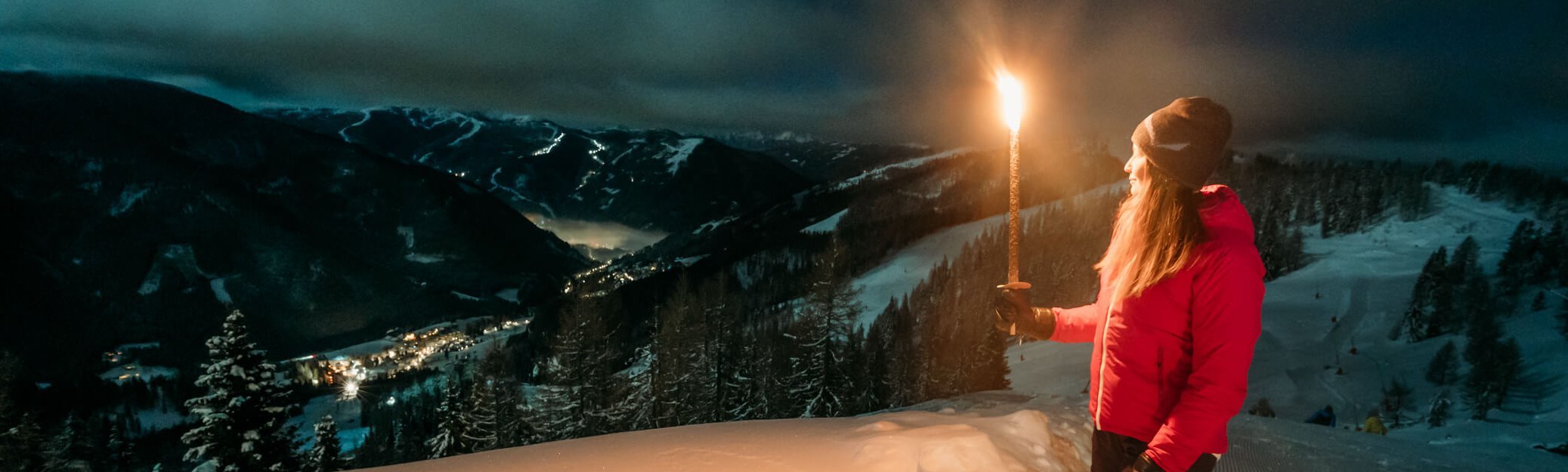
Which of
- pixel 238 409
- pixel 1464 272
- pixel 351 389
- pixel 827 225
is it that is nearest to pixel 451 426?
pixel 238 409

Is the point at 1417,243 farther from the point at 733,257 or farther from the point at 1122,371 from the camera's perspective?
the point at 1122,371

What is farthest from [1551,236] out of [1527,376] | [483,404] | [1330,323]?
[483,404]

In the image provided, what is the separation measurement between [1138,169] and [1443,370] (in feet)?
353

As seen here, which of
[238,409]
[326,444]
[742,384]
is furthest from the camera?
[742,384]

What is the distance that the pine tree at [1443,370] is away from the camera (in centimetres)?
7450

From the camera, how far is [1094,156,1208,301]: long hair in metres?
2.60

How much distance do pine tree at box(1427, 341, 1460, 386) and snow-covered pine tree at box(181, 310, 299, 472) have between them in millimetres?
108990

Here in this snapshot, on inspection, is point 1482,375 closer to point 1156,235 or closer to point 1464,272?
point 1464,272

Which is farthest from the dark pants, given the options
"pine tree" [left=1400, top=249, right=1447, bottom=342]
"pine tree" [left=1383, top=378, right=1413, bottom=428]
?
"pine tree" [left=1400, top=249, right=1447, bottom=342]

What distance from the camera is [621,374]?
112 feet

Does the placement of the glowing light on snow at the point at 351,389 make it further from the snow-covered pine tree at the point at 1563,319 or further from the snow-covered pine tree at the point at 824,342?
the snow-covered pine tree at the point at 1563,319

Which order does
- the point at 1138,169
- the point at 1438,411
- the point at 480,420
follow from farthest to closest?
the point at 1438,411 < the point at 480,420 < the point at 1138,169

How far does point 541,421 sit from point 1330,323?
355 ft

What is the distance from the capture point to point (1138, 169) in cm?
292
